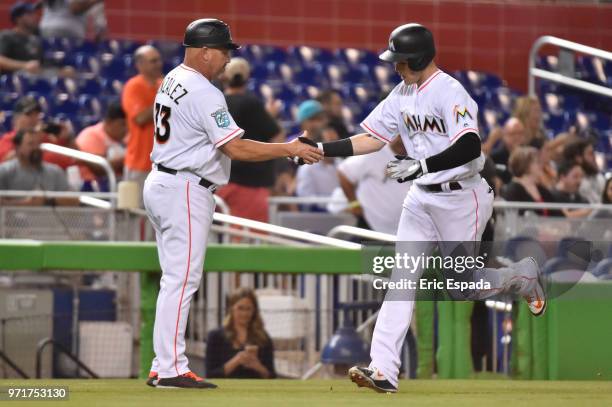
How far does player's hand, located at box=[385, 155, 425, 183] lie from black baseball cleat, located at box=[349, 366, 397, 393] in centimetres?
90

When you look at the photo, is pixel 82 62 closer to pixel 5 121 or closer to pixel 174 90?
pixel 5 121

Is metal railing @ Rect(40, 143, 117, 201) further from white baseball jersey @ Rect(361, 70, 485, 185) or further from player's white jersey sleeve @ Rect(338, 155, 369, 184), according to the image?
white baseball jersey @ Rect(361, 70, 485, 185)

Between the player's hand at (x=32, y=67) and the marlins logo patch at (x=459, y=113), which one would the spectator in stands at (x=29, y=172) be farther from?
the marlins logo patch at (x=459, y=113)

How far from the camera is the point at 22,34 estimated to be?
565 inches

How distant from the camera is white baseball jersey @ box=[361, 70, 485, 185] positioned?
6.23 m

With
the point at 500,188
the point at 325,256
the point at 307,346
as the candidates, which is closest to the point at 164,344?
the point at 325,256

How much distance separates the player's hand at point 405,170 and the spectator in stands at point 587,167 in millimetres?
5541

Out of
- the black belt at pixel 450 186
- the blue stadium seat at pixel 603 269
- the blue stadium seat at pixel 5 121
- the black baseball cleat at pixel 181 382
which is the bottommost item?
the black baseball cleat at pixel 181 382

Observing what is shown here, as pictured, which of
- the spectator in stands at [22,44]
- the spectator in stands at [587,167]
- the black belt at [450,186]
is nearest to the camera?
the black belt at [450,186]

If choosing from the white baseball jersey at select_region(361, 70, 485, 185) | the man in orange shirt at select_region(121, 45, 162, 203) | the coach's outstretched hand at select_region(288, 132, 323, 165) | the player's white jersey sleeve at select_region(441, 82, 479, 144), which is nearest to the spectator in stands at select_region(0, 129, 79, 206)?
the man in orange shirt at select_region(121, 45, 162, 203)

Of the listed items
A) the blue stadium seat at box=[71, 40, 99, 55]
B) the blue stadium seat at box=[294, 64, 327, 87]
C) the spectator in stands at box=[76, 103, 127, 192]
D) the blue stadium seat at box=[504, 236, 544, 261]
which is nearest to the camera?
the blue stadium seat at box=[504, 236, 544, 261]

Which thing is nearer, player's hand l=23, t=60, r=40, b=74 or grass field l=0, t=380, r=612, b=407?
grass field l=0, t=380, r=612, b=407

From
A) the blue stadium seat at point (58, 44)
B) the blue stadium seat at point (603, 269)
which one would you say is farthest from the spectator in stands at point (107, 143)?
the blue stadium seat at point (603, 269)

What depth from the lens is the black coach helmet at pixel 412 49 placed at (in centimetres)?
634
